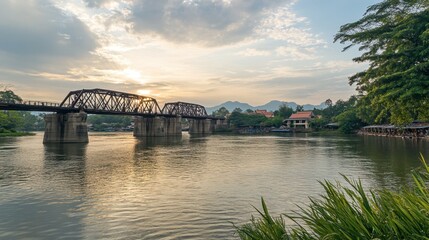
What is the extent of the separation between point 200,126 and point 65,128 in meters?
114

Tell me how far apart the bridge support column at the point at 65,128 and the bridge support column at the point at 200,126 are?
107 m

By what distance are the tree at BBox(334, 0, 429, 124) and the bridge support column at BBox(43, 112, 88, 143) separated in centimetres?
7559

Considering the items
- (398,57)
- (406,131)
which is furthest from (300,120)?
(398,57)

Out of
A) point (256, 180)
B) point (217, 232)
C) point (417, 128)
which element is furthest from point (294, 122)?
point (217, 232)

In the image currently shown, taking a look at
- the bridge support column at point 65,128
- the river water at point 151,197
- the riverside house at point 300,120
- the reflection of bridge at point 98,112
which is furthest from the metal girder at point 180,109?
the river water at point 151,197

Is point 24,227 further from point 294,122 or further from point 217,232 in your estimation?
point 294,122

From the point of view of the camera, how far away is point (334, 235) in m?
5.19

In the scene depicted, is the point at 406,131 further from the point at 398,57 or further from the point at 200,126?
the point at 200,126

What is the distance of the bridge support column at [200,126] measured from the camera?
189125mm

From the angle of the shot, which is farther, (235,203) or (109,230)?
(235,203)

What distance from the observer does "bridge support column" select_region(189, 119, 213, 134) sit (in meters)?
189

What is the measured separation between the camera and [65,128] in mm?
83188

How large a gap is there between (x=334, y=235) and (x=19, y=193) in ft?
70.9

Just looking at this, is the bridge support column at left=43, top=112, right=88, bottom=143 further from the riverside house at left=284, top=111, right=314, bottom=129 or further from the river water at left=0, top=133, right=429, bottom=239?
the riverside house at left=284, top=111, right=314, bottom=129
